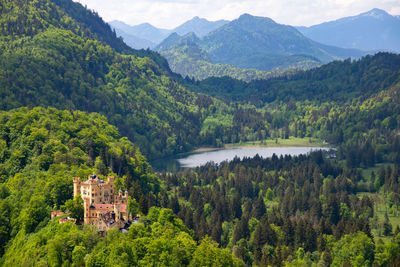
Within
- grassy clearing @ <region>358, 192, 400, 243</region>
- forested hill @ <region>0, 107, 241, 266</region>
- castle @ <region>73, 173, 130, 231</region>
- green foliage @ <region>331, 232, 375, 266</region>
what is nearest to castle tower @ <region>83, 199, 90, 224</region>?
castle @ <region>73, 173, 130, 231</region>

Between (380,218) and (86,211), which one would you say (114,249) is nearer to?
(86,211)

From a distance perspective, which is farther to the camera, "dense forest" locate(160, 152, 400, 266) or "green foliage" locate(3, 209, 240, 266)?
"dense forest" locate(160, 152, 400, 266)

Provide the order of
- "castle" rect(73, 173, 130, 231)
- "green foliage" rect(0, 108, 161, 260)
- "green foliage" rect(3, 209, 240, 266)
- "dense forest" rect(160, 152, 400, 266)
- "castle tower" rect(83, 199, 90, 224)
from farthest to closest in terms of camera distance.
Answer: "dense forest" rect(160, 152, 400, 266) < "green foliage" rect(0, 108, 161, 260) < "castle tower" rect(83, 199, 90, 224) < "castle" rect(73, 173, 130, 231) < "green foliage" rect(3, 209, 240, 266)

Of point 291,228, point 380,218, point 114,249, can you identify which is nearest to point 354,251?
point 291,228

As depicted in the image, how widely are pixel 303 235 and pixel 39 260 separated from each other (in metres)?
Answer: 69.0

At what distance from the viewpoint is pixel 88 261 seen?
95875 mm

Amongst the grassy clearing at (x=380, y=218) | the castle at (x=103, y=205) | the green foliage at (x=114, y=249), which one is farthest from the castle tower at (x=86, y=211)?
the grassy clearing at (x=380, y=218)

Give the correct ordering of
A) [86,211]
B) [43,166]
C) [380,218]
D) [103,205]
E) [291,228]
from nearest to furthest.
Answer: [86,211] < [103,205] < [291,228] < [43,166] < [380,218]

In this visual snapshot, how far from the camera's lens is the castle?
105 meters

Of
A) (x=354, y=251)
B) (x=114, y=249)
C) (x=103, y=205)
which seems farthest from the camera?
(x=354, y=251)

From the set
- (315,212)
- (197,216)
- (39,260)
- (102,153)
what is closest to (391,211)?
(315,212)

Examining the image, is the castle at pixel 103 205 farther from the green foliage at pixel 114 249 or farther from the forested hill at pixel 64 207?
the forested hill at pixel 64 207

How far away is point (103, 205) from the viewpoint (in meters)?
108

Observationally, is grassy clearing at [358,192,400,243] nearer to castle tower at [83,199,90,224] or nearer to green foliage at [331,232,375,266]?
green foliage at [331,232,375,266]
